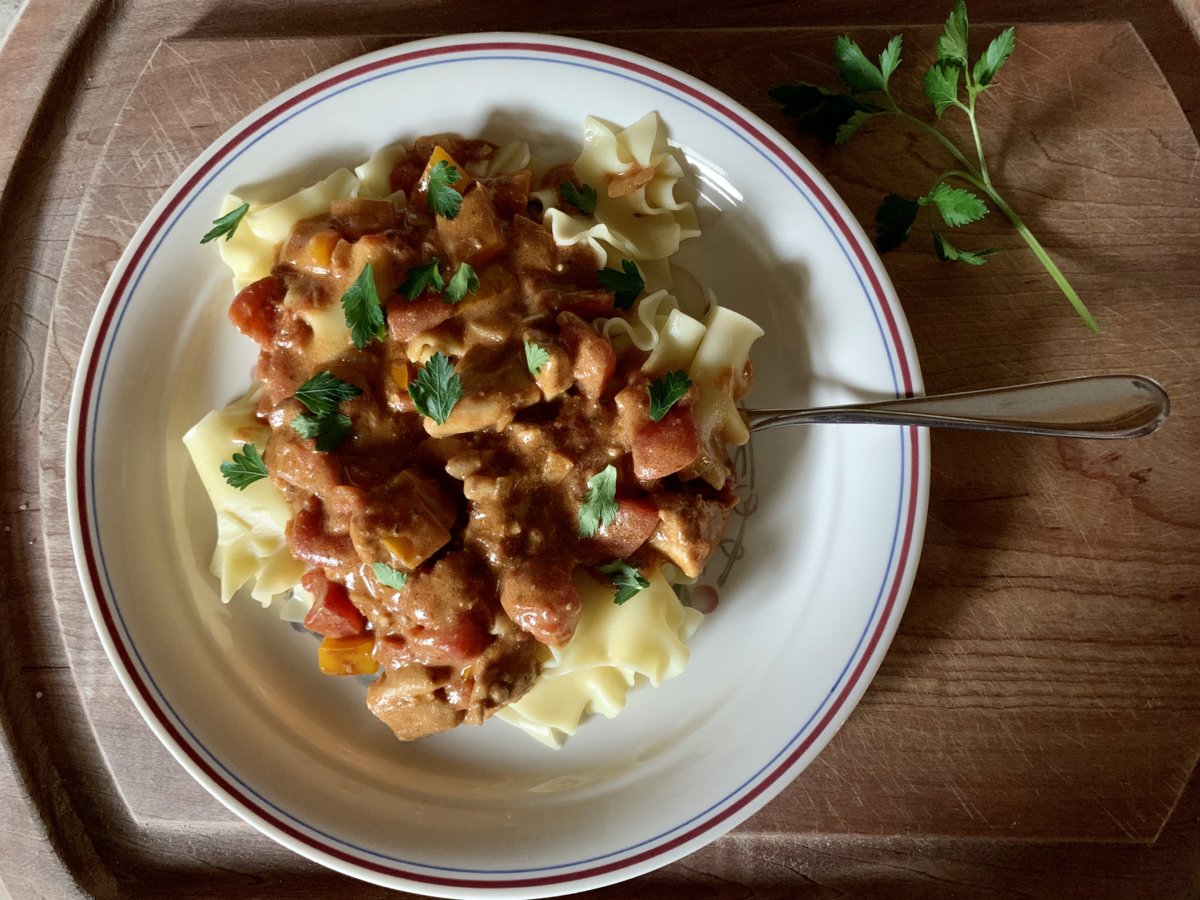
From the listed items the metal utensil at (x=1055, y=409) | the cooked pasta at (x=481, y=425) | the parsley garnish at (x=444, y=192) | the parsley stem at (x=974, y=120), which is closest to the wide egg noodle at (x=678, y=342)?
the cooked pasta at (x=481, y=425)

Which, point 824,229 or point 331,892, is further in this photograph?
point 331,892

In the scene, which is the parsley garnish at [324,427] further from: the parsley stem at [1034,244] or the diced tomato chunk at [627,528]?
the parsley stem at [1034,244]

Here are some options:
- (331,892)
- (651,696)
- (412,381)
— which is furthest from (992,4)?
(331,892)

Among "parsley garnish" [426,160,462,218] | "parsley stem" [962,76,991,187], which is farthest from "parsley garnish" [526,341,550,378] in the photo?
"parsley stem" [962,76,991,187]

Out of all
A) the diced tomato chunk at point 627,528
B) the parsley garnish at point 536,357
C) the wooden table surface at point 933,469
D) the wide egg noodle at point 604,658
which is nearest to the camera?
the parsley garnish at point 536,357

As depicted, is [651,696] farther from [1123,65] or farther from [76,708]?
[1123,65]

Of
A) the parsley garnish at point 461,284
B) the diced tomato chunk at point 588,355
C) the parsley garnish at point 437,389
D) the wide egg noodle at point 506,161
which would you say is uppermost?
the wide egg noodle at point 506,161

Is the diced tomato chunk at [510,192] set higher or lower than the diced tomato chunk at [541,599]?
higher
